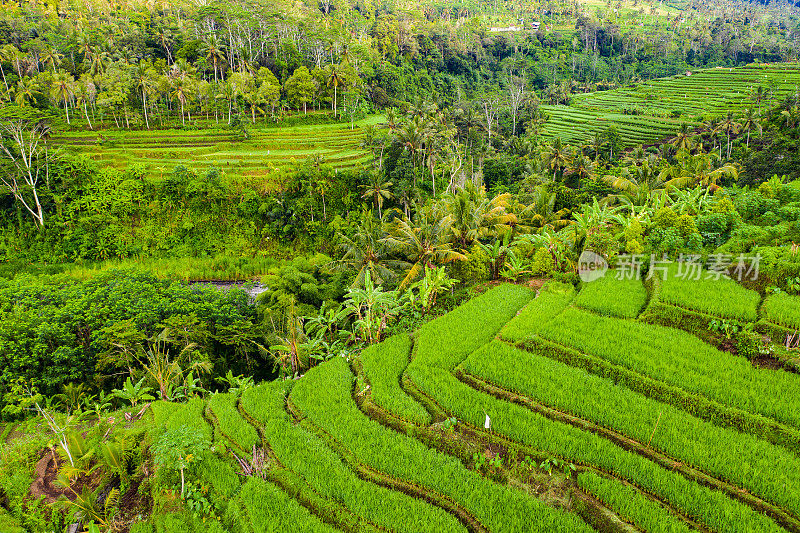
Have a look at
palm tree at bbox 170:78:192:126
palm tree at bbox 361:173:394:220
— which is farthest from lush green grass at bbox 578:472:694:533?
palm tree at bbox 170:78:192:126

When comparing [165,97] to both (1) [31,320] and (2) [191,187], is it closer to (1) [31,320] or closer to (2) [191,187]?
(2) [191,187]

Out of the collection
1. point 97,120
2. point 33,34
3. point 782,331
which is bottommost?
point 782,331

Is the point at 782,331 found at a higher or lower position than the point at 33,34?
lower

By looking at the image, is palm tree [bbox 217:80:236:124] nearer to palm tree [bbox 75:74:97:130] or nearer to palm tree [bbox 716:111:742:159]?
palm tree [bbox 75:74:97:130]

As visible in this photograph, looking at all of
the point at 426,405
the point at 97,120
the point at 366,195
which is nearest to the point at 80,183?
the point at 97,120

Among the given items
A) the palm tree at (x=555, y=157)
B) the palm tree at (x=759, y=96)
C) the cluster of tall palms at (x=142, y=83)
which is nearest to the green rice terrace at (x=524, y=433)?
the palm tree at (x=555, y=157)

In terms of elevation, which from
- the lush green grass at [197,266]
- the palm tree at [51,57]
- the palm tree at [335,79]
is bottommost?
the lush green grass at [197,266]

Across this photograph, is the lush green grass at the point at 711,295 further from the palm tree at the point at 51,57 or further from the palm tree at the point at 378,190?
the palm tree at the point at 51,57
